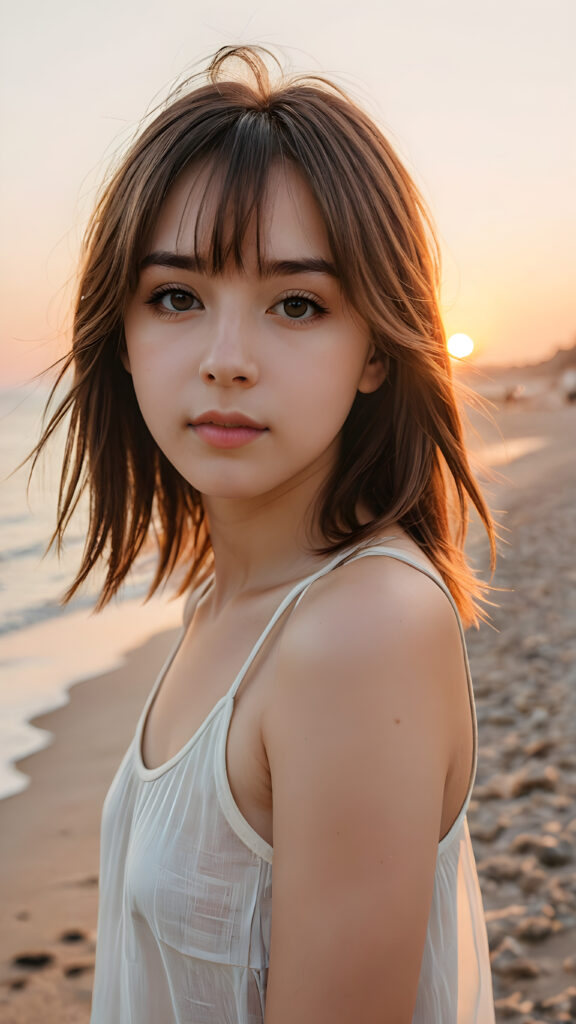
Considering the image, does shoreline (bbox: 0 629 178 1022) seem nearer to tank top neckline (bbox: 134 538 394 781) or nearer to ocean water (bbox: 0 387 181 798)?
ocean water (bbox: 0 387 181 798)

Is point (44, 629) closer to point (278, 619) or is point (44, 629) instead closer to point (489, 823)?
point (489, 823)

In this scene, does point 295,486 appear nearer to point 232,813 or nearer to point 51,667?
point 232,813

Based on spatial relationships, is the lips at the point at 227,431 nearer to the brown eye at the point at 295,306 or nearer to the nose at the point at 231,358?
the nose at the point at 231,358

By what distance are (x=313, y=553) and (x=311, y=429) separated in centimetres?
24

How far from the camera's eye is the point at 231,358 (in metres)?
1.28

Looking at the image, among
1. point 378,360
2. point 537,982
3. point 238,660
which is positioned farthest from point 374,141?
point 537,982

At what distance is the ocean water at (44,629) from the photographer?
4.87 metres

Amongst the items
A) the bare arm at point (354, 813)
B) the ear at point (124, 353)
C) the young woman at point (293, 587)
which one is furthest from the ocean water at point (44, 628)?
the bare arm at point (354, 813)

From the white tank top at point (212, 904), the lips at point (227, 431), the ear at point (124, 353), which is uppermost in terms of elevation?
the ear at point (124, 353)

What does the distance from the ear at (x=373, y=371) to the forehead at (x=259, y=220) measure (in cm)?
22

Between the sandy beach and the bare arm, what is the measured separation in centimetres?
82

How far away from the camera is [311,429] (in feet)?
4.50

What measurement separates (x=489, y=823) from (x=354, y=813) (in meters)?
2.60

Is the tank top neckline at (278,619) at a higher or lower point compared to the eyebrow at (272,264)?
lower
